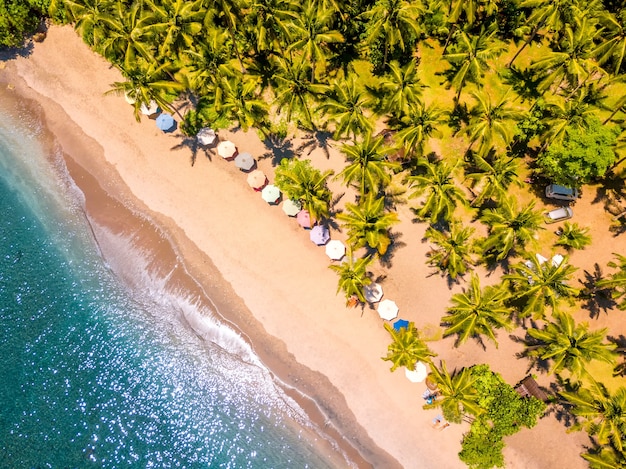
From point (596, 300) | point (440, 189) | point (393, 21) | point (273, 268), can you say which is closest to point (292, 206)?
point (273, 268)

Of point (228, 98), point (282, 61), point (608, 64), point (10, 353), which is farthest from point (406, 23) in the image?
point (10, 353)

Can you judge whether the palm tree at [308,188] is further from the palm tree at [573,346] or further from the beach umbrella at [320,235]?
the palm tree at [573,346]

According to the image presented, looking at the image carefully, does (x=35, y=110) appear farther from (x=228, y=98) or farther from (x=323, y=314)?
(x=323, y=314)

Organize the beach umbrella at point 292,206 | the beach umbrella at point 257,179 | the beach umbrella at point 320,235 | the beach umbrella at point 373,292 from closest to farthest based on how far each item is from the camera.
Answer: the beach umbrella at point 373,292
the beach umbrella at point 320,235
the beach umbrella at point 292,206
the beach umbrella at point 257,179

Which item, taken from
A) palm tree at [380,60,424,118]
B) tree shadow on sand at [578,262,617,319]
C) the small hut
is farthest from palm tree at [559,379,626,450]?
palm tree at [380,60,424,118]

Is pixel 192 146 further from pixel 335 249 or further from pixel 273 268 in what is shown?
pixel 335 249

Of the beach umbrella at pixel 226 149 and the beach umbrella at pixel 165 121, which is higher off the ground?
the beach umbrella at pixel 226 149

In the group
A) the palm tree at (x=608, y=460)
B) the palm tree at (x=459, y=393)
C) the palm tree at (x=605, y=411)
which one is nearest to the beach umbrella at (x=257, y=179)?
the palm tree at (x=459, y=393)

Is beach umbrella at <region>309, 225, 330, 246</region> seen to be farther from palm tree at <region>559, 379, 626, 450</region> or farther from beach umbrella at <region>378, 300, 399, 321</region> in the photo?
palm tree at <region>559, 379, 626, 450</region>
